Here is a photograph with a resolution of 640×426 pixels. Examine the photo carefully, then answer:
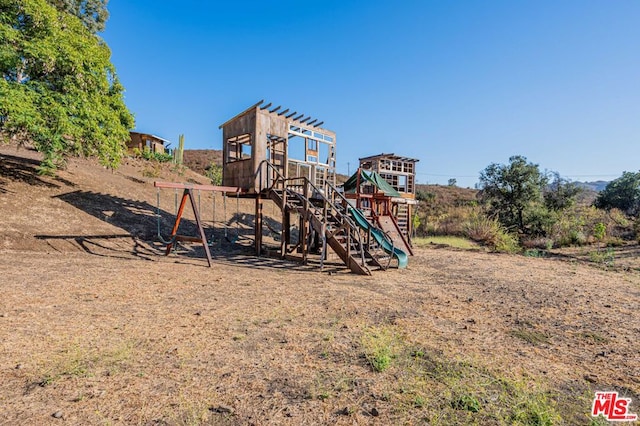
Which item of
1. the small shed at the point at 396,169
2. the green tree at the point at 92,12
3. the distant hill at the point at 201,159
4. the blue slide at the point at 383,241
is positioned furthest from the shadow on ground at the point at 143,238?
the distant hill at the point at 201,159

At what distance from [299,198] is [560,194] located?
21.9m

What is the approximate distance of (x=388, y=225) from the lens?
42.7 ft

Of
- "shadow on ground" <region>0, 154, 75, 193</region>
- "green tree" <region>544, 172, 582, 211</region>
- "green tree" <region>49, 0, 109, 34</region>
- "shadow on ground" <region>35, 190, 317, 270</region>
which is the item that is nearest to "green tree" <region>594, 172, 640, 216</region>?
"green tree" <region>544, 172, 582, 211</region>

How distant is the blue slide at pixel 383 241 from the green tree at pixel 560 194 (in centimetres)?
1842

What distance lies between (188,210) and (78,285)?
423 inches

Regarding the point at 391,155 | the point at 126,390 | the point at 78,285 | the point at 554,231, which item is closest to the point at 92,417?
the point at 126,390

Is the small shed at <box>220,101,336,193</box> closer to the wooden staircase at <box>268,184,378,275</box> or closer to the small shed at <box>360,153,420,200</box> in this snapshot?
the wooden staircase at <box>268,184,378,275</box>

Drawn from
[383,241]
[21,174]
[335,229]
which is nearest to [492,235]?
[383,241]

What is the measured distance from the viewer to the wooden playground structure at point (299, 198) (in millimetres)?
9242

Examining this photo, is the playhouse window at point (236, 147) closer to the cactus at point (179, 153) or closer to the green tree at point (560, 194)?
the cactus at point (179, 153)

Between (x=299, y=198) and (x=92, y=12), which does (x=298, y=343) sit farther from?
(x=92, y=12)

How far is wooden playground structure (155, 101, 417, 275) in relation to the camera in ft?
30.3

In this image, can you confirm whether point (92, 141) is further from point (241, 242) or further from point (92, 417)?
point (92, 417)

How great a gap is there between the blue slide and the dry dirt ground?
27.2 inches
